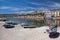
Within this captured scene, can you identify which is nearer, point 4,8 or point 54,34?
point 54,34

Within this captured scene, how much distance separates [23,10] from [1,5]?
0.94 meters

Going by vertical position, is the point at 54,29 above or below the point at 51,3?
below

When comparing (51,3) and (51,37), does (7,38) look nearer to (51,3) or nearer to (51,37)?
(51,37)

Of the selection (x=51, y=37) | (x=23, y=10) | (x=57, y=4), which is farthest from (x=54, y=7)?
(x=51, y=37)

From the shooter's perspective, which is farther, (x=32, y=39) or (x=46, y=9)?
(x=46, y=9)

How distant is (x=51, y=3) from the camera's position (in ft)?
17.6

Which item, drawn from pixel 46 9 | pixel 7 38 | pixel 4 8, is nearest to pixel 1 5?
pixel 4 8

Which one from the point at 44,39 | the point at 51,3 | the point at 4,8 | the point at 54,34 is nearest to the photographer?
the point at 44,39

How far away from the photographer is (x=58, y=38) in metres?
4.03

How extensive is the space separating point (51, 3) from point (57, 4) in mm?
259

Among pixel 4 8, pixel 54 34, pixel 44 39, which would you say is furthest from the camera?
pixel 4 8

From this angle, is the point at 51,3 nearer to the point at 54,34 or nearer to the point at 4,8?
the point at 54,34

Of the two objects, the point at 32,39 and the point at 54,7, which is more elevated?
the point at 54,7

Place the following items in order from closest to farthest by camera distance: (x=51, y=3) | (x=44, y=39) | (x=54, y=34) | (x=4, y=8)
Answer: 1. (x=44, y=39)
2. (x=54, y=34)
3. (x=4, y=8)
4. (x=51, y=3)
